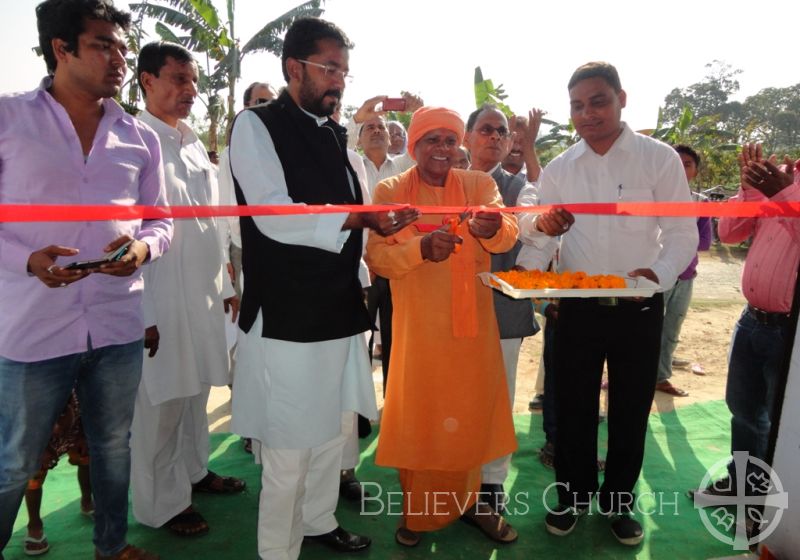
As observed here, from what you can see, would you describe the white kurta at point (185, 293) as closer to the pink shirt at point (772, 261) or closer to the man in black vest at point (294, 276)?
the man in black vest at point (294, 276)

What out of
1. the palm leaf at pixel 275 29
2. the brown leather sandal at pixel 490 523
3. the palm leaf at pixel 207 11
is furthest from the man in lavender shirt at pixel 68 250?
the palm leaf at pixel 275 29

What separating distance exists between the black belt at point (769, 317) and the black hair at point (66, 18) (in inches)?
142

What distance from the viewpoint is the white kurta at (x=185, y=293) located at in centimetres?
276

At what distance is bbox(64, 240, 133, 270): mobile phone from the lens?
175 centimetres

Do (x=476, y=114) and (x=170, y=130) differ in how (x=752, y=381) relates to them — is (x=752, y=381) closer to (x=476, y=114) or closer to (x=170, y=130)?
(x=476, y=114)

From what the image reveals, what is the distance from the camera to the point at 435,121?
267 centimetres

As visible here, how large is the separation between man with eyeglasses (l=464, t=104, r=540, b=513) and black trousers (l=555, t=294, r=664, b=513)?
32 centimetres

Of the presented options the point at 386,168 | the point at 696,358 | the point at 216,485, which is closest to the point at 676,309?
the point at 696,358

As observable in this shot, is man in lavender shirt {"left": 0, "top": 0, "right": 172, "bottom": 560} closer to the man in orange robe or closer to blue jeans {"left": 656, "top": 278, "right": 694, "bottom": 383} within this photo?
the man in orange robe

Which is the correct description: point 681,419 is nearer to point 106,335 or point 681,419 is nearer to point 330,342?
point 330,342

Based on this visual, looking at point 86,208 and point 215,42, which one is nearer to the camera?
point 86,208

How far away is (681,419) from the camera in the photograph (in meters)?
4.59

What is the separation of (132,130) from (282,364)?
1249 mm

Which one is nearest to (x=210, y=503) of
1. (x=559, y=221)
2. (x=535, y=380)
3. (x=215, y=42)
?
(x=559, y=221)
